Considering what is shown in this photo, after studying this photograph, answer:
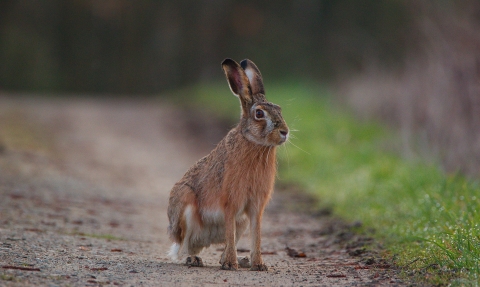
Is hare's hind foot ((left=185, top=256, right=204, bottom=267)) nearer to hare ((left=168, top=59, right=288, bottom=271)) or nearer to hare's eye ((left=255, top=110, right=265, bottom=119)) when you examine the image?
hare ((left=168, top=59, right=288, bottom=271))

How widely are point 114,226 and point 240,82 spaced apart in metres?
2.79

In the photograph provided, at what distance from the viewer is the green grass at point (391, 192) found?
17.8 feet

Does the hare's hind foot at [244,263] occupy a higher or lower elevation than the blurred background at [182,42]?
lower

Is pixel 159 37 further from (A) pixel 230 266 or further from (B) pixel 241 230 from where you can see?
(A) pixel 230 266

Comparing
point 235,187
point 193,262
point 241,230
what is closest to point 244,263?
point 241,230

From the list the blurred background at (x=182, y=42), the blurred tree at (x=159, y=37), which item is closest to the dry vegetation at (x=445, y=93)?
the blurred background at (x=182, y=42)

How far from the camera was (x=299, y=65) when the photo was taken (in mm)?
29703

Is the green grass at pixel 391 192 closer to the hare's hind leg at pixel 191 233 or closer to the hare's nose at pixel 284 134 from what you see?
the hare's nose at pixel 284 134

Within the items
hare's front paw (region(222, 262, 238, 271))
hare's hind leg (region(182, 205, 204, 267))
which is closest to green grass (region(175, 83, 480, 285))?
hare's hind leg (region(182, 205, 204, 267))

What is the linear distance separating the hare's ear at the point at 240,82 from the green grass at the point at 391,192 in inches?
21.3

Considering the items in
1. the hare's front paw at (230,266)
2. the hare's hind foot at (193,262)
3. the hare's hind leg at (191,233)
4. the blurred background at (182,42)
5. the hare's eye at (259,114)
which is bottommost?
the hare's front paw at (230,266)

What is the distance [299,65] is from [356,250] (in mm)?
23695

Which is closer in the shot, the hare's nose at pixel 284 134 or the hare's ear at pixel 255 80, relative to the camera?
the hare's nose at pixel 284 134

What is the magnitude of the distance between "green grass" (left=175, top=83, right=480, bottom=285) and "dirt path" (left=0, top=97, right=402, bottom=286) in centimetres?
38
